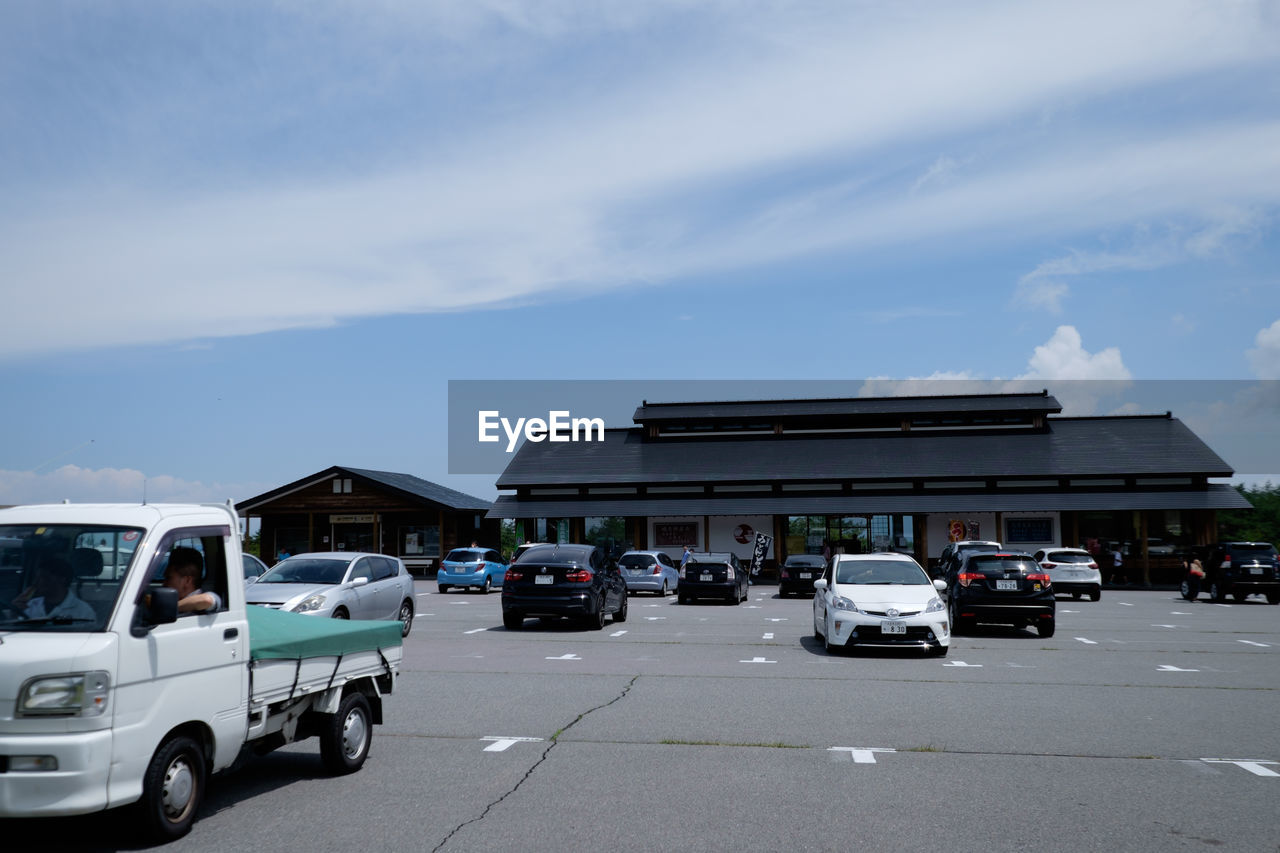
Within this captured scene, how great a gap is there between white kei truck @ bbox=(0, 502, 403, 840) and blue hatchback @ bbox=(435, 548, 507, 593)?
28.7 meters

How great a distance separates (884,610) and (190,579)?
11.1 metres

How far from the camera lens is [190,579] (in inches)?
251

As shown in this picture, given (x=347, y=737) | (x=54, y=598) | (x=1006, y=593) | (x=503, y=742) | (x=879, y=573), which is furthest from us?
(x=1006, y=593)

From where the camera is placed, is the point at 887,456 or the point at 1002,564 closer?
the point at 1002,564

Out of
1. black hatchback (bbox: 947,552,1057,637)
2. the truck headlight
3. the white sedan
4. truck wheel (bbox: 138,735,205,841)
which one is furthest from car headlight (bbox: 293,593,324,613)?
black hatchback (bbox: 947,552,1057,637)

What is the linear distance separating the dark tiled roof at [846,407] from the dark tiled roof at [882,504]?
21.2ft

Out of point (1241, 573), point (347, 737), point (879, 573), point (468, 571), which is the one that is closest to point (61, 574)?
point (347, 737)

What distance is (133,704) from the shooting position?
5512mm

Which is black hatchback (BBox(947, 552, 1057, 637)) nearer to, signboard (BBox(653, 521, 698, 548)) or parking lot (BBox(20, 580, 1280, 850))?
parking lot (BBox(20, 580, 1280, 850))

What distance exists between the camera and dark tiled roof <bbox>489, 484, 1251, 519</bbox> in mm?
42438

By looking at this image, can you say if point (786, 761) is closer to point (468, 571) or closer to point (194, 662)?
point (194, 662)

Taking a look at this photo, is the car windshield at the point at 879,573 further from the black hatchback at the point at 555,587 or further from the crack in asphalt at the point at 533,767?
the crack in asphalt at the point at 533,767

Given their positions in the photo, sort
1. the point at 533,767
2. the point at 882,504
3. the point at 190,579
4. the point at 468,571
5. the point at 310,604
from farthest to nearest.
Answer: the point at 882,504, the point at 468,571, the point at 310,604, the point at 533,767, the point at 190,579

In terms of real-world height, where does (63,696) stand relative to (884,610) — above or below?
above
